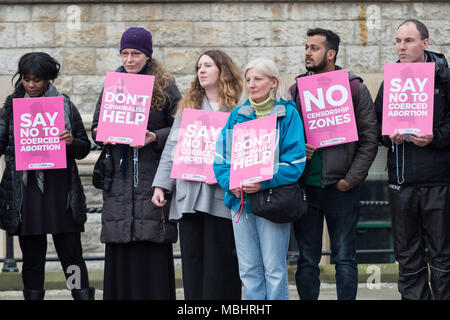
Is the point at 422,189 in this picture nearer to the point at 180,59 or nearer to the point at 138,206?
the point at 138,206

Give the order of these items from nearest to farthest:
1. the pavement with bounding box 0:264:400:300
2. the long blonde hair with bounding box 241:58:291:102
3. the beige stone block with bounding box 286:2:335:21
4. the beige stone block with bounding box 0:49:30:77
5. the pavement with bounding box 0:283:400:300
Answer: the long blonde hair with bounding box 241:58:291:102, the pavement with bounding box 0:283:400:300, the pavement with bounding box 0:264:400:300, the beige stone block with bounding box 0:49:30:77, the beige stone block with bounding box 286:2:335:21

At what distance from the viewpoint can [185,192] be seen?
18.4ft

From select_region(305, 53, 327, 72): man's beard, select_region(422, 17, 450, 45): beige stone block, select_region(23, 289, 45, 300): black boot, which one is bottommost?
select_region(23, 289, 45, 300): black boot

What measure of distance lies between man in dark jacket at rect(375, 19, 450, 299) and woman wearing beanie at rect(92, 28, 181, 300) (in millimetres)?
1505

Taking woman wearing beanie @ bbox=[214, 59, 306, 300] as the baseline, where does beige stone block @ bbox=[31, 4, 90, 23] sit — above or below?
above

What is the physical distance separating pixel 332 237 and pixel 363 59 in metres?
3.79

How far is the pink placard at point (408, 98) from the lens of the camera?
553 centimetres

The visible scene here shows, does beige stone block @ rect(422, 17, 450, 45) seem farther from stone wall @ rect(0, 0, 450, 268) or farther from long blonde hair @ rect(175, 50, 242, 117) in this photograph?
long blonde hair @ rect(175, 50, 242, 117)

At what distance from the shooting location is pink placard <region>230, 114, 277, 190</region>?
203 inches

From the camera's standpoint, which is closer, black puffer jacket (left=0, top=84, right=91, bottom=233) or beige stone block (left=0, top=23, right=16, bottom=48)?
black puffer jacket (left=0, top=84, right=91, bottom=233)

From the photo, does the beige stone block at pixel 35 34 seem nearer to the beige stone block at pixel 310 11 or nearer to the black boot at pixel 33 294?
the beige stone block at pixel 310 11

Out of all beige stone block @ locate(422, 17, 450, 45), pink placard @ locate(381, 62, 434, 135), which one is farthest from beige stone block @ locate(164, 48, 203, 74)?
pink placard @ locate(381, 62, 434, 135)

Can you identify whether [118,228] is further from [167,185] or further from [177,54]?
[177,54]

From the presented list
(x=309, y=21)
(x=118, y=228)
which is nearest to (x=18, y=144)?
(x=118, y=228)
